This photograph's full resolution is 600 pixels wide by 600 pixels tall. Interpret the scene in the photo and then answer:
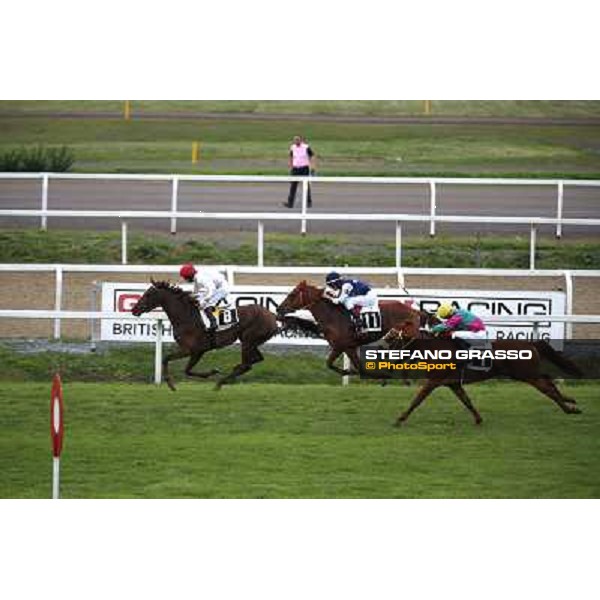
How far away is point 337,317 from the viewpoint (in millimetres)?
17594

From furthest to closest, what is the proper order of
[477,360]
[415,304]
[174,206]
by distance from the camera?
[174,206] < [415,304] < [477,360]

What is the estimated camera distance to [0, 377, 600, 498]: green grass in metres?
14.0

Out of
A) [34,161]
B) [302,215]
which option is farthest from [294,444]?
[34,161]

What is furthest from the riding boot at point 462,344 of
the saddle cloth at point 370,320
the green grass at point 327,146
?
the green grass at point 327,146

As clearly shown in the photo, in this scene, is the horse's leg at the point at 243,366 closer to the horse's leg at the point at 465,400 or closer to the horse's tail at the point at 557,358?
the horse's leg at the point at 465,400

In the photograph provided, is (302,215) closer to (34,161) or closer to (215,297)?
(215,297)

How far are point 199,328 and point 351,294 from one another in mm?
1451

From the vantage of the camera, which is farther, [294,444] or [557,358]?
→ [557,358]

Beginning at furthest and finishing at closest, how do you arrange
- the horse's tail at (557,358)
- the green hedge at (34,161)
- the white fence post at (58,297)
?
the green hedge at (34,161)
the white fence post at (58,297)
the horse's tail at (557,358)

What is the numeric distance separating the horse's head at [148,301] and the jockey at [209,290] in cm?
28

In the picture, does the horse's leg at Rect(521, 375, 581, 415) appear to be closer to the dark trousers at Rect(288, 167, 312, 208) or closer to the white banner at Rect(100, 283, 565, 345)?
the white banner at Rect(100, 283, 565, 345)

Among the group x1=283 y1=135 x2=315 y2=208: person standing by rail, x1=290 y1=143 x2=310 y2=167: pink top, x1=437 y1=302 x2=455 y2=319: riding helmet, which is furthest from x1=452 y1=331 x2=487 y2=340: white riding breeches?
x1=290 y1=143 x2=310 y2=167: pink top

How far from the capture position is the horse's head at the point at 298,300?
17.6 metres

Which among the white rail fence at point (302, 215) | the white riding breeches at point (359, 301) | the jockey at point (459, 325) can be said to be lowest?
the jockey at point (459, 325)
